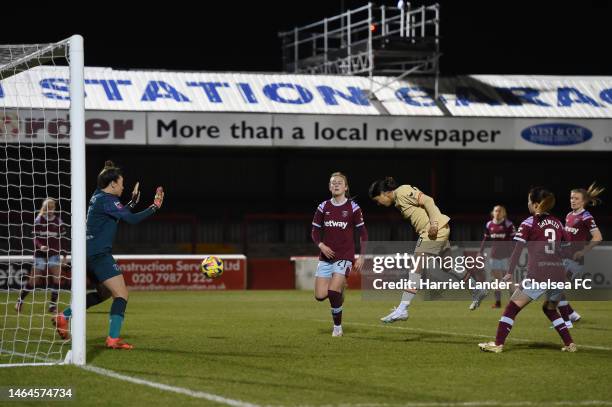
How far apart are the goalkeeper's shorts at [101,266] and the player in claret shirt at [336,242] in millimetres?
3257

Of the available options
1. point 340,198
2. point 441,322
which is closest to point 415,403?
point 340,198

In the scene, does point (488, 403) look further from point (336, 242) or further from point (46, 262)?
point (46, 262)

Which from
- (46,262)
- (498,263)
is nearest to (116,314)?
(46,262)

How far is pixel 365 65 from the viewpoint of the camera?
34.1 meters

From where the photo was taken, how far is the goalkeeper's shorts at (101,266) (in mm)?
12102

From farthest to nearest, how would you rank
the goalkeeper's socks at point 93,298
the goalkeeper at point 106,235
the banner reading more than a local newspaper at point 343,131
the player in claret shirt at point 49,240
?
the banner reading more than a local newspaper at point 343,131 → the player in claret shirt at point 49,240 → the goalkeeper's socks at point 93,298 → the goalkeeper at point 106,235

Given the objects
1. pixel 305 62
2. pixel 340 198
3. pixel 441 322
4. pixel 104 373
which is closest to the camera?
pixel 104 373

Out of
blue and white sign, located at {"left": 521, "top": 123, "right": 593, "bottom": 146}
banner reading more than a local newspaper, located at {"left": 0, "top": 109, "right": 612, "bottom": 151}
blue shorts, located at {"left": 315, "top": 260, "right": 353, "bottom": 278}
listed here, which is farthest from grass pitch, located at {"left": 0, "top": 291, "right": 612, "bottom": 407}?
blue and white sign, located at {"left": 521, "top": 123, "right": 593, "bottom": 146}

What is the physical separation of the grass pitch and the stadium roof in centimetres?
1502

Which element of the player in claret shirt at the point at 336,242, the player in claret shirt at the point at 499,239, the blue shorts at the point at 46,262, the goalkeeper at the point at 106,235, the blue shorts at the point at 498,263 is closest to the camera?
the goalkeeper at the point at 106,235

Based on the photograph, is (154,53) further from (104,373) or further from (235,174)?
(104,373)

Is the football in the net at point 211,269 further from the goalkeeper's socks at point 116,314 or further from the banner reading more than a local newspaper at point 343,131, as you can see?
the banner reading more than a local newspaper at point 343,131

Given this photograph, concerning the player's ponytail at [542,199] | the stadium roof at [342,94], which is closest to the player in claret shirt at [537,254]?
the player's ponytail at [542,199]

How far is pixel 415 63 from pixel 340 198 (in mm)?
20541
